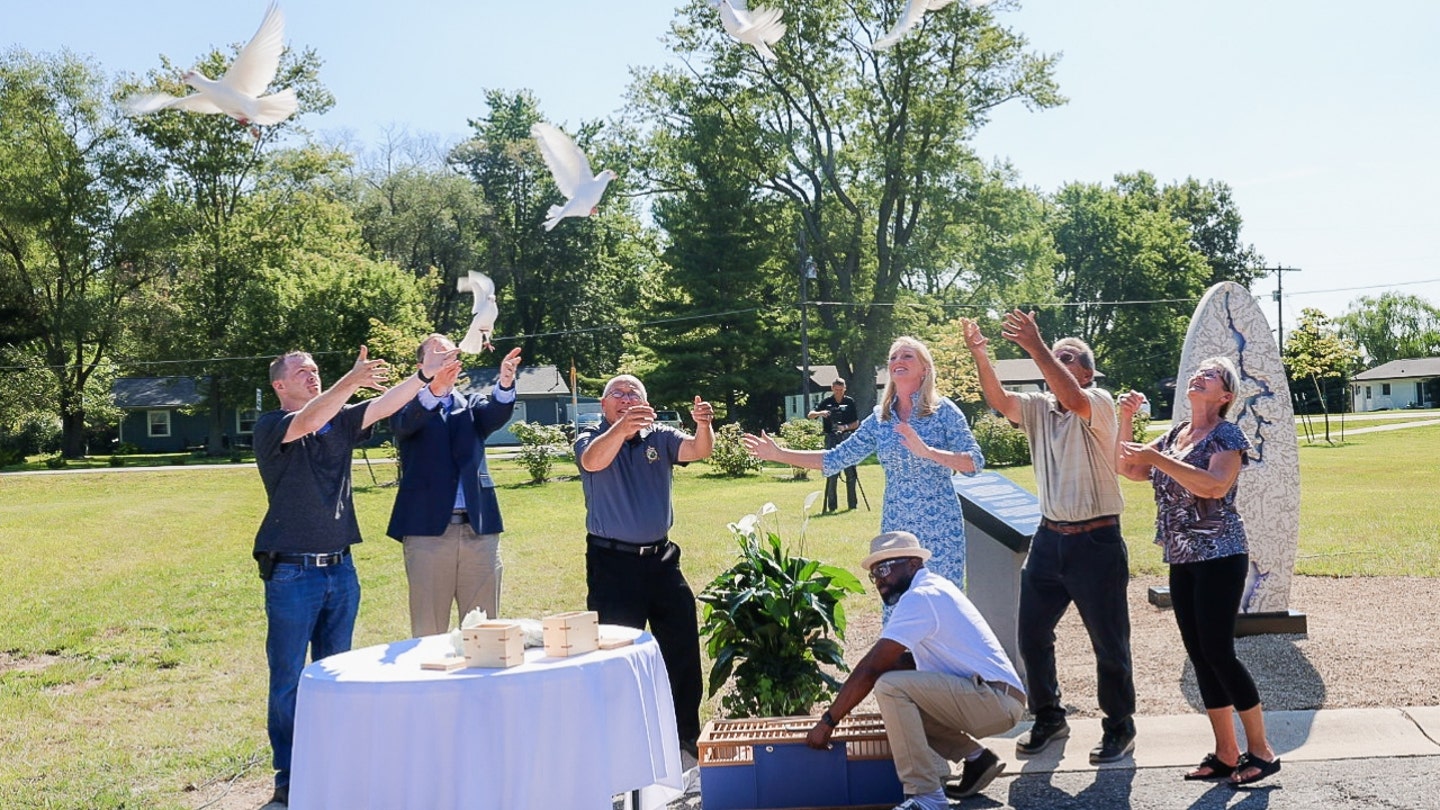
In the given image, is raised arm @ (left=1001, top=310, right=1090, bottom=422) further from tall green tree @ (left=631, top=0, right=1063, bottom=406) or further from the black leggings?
tall green tree @ (left=631, top=0, right=1063, bottom=406)

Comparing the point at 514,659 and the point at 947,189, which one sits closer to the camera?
the point at 514,659

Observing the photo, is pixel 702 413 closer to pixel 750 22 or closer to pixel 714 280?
pixel 750 22

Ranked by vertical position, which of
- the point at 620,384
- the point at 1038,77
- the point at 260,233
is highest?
the point at 1038,77

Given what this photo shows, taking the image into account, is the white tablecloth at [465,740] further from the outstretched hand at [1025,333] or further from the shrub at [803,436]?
the shrub at [803,436]

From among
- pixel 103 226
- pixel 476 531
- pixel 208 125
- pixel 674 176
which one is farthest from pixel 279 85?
pixel 476 531

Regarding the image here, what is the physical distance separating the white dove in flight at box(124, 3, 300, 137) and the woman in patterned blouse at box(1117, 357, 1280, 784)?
390cm

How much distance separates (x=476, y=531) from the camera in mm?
5945

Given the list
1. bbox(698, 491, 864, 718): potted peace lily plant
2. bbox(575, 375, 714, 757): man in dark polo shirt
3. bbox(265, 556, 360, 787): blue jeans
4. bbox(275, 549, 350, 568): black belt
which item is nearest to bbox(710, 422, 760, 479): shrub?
bbox(698, 491, 864, 718): potted peace lily plant

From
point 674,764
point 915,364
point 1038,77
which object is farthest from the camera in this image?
point 1038,77

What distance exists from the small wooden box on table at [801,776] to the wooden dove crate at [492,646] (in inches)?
46.2

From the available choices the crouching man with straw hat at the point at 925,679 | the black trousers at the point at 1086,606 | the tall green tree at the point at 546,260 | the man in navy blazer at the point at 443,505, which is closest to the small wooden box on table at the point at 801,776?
the crouching man with straw hat at the point at 925,679

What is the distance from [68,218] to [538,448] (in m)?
27.7

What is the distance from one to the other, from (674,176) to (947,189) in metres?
9.96

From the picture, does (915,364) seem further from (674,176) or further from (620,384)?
(674,176)
